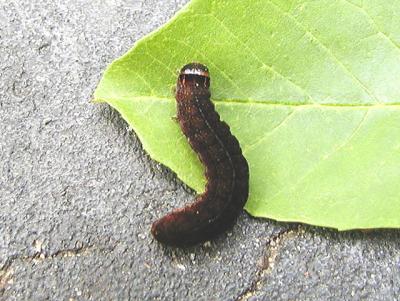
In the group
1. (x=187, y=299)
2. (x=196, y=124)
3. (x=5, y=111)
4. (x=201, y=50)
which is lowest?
(x=187, y=299)

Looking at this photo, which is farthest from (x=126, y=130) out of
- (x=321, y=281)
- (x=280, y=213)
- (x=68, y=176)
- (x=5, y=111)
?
(x=321, y=281)

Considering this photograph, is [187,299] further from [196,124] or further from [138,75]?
[138,75]

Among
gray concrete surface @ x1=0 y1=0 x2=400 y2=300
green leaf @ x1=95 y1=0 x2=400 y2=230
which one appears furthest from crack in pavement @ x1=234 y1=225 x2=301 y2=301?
green leaf @ x1=95 y1=0 x2=400 y2=230

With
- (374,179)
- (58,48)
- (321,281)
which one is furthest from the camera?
(58,48)

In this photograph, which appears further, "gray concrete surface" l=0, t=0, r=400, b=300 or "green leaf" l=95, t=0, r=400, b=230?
"gray concrete surface" l=0, t=0, r=400, b=300

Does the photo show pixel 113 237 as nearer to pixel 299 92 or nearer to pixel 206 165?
pixel 206 165

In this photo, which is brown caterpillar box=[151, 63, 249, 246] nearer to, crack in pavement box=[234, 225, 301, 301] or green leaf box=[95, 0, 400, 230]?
green leaf box=[95, 0, 400, 230]
